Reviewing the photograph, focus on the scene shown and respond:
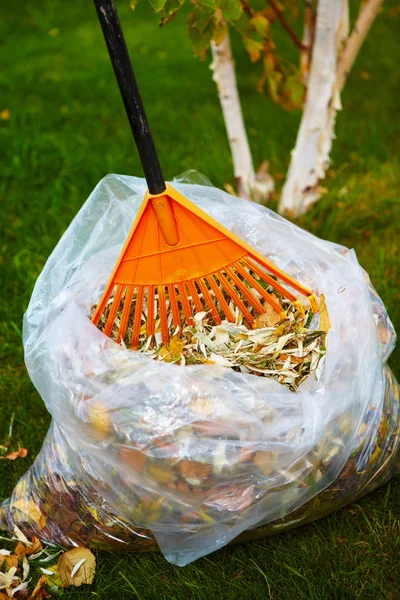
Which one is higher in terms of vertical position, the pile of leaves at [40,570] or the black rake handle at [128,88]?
the black rake handle at [128,88]

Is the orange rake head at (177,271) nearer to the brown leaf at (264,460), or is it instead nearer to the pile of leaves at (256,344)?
the pile of leaves at (256,344)

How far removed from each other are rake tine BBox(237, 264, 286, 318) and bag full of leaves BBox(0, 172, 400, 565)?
19 millimetres

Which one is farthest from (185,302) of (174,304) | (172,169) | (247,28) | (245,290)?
(172,169)

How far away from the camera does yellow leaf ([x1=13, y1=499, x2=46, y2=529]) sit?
139 cm

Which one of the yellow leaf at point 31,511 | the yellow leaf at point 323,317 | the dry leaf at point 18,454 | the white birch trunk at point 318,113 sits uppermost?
the white birch trunk at point 318,113

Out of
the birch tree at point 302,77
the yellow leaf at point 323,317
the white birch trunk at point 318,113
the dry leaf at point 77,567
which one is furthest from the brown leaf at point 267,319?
the white birch trunk at point 318,113

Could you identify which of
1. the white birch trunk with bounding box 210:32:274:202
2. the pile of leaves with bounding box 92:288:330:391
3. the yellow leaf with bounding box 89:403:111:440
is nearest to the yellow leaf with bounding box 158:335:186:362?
Result: the pile of leaves with bounding box 92:288:330:391

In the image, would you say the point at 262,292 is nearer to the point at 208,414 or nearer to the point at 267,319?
the point at 267,319

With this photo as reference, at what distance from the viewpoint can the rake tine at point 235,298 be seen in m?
1.40

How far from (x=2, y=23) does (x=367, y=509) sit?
3680 millimetres

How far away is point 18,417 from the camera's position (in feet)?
5.46

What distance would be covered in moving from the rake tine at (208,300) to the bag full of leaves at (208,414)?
3cm

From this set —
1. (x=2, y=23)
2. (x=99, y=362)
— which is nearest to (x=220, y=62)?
(x=99, y=362)

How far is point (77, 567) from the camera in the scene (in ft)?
4.29
